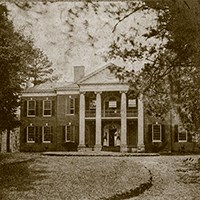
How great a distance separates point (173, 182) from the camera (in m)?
12.3

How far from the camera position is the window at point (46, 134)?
28.8 meters

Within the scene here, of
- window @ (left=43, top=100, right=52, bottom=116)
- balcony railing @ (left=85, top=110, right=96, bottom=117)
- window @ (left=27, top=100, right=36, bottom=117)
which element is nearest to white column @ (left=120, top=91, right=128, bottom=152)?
balcony railing @ (left=85, top=110, right=96, bottom=117)

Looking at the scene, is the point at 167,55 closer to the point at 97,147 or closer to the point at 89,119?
the point at 97,147

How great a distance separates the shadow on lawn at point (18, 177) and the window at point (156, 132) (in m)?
15.1

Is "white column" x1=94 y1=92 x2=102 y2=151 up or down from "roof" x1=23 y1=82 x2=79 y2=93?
down

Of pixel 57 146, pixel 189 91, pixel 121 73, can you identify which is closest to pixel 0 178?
pixel 121 73

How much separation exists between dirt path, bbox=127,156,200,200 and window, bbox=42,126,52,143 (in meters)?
12.3

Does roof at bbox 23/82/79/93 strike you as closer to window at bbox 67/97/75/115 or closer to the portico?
the portico

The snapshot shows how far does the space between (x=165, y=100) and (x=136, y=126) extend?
1835 centimetres

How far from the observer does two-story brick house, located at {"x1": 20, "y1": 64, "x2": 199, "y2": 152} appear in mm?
27797

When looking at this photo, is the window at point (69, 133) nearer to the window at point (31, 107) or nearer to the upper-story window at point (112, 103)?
the window at point (31, 107)

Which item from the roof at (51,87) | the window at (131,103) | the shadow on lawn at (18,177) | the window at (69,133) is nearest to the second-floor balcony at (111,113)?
the window at (131,103)

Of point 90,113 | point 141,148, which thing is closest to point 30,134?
point 90,113

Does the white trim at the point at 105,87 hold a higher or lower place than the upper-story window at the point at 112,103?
higher
